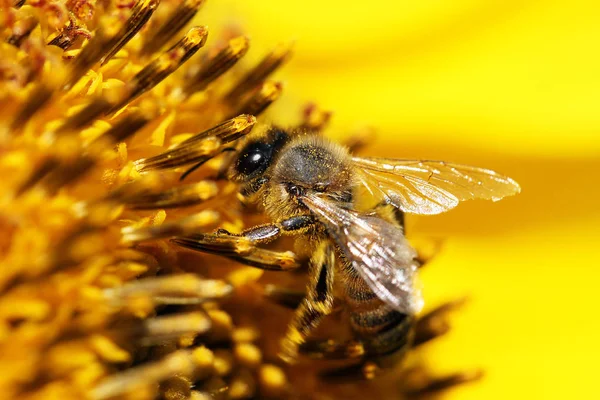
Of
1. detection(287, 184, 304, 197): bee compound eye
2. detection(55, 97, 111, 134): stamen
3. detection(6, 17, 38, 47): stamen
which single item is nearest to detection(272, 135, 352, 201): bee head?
detection(287, 184, 304, 197): bee compound eye

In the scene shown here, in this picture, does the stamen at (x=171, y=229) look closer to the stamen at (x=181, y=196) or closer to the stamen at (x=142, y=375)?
the stamen at (x=181, y=196)

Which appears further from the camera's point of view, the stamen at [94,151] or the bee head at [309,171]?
the bee head at [309,171]

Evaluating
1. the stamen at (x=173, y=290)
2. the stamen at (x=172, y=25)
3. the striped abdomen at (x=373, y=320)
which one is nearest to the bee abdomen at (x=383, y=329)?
the striped abdomen at (x=373, y=320)

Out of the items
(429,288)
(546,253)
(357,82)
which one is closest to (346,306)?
(429,288)

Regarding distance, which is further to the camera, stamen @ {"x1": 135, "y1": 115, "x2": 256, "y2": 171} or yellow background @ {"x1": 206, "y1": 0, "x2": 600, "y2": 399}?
yellow background @ {"x1": 206, "y1": 0, "x2": 600, "y2": 399}

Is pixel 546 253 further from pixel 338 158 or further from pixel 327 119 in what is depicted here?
pixel 338 158

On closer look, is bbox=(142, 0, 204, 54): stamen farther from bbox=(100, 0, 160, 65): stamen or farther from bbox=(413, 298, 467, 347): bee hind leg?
bbox=(413, 298, 467, 347): bee hind leg

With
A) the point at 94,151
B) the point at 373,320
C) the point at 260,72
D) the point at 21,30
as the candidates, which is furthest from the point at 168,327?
the point at 260,72

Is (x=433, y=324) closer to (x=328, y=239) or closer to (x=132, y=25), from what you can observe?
(x=328, y=239)
